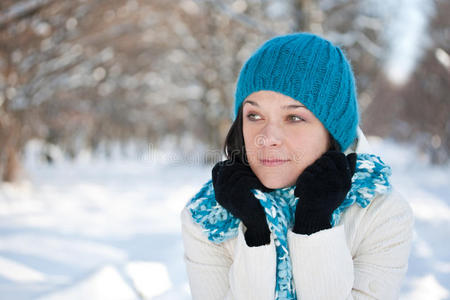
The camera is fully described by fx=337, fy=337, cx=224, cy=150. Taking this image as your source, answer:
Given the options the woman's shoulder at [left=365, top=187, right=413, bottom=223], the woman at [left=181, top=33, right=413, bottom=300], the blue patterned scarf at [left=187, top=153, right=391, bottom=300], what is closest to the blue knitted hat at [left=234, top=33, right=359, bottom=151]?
the woman at [left=181, top=33, right=413, bottom=300]

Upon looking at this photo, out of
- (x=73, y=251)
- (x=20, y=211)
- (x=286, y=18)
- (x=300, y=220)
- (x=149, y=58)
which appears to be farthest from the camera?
(x=149, y=58)

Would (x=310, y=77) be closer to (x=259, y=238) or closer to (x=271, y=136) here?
(x=271, y=136)

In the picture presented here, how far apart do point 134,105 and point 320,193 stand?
22964mm

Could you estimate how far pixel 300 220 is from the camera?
4.46ft

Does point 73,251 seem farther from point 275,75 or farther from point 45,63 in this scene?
point 45,63

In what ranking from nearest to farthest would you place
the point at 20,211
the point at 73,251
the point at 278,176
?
the point at 278,176, the point at 73,251, the point at 20,211

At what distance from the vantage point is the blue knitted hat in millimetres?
1521

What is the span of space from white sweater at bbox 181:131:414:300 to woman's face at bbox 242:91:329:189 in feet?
0.90

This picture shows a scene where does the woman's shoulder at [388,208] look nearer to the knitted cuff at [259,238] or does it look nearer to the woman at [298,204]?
the woman at [298,204]

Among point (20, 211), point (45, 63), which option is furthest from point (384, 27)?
point (20, 211)

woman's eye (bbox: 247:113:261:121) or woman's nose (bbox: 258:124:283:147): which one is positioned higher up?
woman's eye (bbox: 247:113:261:121)

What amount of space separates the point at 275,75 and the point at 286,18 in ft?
41.8

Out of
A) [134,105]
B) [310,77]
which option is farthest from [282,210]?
[134,105]

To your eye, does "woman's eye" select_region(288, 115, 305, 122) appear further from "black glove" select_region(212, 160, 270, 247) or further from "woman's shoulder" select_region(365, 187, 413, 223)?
"woman's shoulder" select_region(365, 187, 413, 223)
